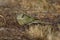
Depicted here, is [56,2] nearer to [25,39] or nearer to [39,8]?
[39,8]

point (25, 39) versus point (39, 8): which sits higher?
point (39, 8)

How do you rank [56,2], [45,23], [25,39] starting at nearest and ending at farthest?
[25,39] → [45,23] → [56,2]

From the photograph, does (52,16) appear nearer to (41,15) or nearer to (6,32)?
(41,15)

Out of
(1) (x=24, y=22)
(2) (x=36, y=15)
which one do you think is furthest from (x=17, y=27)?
(2) (x=36, y=15)

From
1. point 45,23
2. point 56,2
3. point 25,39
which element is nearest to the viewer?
point 25,39

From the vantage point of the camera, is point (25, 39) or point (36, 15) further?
point (36, 15)

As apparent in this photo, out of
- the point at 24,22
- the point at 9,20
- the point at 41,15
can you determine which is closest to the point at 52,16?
the point at 41,15
